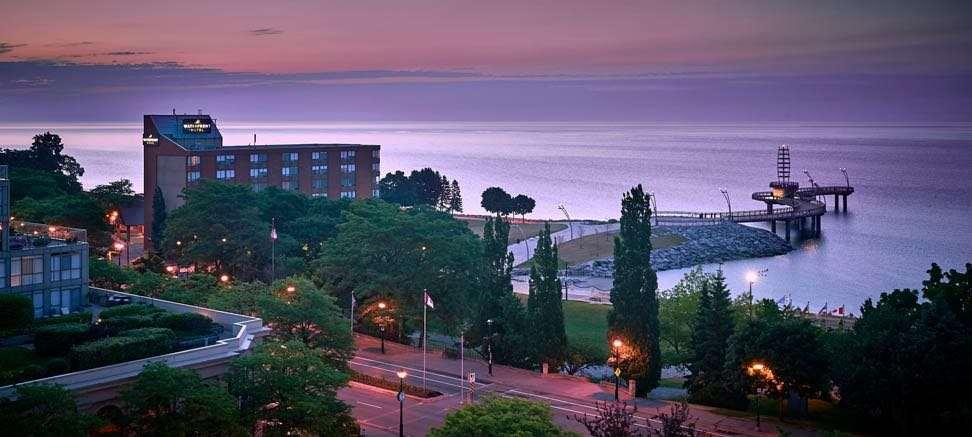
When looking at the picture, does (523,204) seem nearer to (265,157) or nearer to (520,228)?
(520,228)

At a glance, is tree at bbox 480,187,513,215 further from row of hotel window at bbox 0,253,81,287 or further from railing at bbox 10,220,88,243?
row of hotel window at bbox 0,253,81,287

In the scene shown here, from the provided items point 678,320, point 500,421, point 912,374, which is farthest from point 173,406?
point 678,320

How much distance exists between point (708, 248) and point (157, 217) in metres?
65.6

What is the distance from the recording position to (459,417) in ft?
97.7

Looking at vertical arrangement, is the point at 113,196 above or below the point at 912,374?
above

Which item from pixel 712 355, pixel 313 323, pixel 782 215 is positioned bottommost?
pixel 712 355

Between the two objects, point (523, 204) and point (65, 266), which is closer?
point (65, 266)

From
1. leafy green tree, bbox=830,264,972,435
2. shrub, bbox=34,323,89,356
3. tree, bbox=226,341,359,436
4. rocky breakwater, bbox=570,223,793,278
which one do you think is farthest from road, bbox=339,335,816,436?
rocky breakwater, bbox=570,223,793,278

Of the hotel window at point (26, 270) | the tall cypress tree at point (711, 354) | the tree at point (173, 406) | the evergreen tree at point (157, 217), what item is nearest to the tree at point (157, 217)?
the evergreen tree at point (157, 217)

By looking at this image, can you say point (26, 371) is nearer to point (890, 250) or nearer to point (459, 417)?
point (459, 417)

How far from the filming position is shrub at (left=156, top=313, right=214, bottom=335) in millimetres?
38344

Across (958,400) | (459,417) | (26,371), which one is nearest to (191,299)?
(26,371)

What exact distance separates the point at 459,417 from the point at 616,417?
5094mm

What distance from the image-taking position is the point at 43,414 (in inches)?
1105
